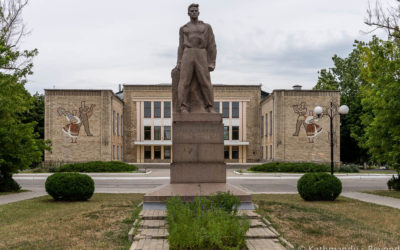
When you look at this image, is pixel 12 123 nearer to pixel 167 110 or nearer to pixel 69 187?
pixel 69 187

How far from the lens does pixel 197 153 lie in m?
11.3

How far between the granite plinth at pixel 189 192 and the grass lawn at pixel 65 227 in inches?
29.2

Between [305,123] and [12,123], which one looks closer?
[12,123]

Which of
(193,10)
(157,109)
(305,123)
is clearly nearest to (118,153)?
(157,109)

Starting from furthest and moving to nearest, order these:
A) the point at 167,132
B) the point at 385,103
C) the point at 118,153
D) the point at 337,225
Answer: the point at 167,132 < the point at 118,153 < the point at 385,103 < the point at 337,225

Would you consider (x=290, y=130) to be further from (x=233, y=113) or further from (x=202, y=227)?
(x=202, y=227)

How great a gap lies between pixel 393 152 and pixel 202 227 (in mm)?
13224

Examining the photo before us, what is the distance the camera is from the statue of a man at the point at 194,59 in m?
12.0

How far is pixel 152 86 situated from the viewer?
51.7m

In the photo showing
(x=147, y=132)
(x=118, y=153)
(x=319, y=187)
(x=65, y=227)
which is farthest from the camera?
(x=147, y=132)

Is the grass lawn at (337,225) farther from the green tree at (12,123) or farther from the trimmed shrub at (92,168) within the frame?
the trimmed shrub at (92,168)

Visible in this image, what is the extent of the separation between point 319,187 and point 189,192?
21.7 ft

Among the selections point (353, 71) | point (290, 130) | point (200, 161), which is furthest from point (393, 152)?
point (353, 71)

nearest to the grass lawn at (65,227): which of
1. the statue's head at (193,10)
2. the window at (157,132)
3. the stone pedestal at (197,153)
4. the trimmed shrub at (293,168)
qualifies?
the stone pedestal at (197,153)
